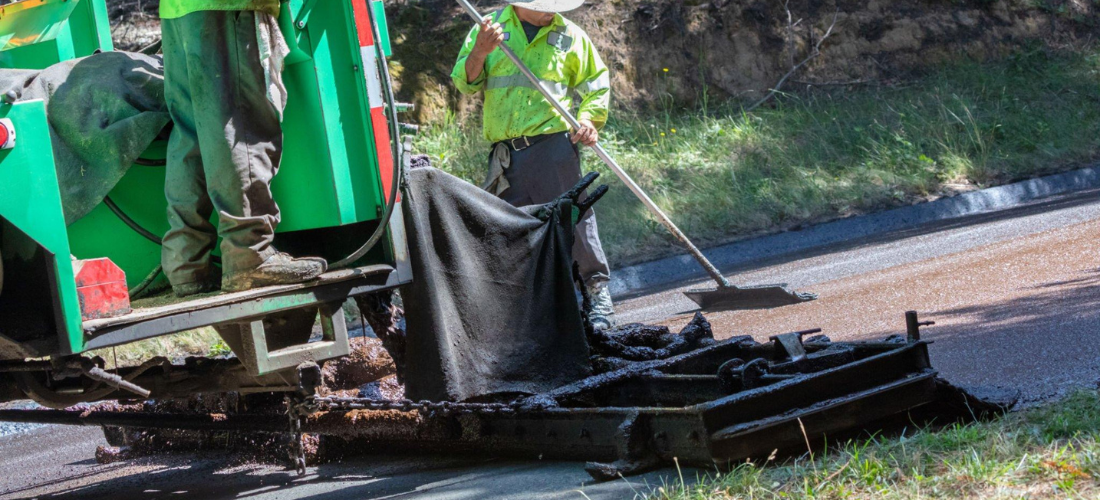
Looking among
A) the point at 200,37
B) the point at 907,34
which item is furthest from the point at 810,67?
the point at 200,37

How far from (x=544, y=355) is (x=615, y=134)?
8769 millimetres

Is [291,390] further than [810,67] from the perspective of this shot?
No

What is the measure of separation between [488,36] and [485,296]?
78.5 inches

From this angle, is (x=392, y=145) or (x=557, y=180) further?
(x=557, y=180)

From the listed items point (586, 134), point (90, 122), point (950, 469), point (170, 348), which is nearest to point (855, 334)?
point (586, 134)

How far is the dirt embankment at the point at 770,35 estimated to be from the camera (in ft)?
48.0

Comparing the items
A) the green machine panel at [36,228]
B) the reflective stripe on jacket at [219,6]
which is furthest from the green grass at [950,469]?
the reflective stripe on jacket at [219,6]

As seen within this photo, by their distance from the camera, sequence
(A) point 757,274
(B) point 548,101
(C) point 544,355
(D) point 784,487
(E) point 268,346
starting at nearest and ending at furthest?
1. (D) point 784,487
2. (E) point 268,346
3. (C) point 544,355
4. (B) point 548,101
5. (A) point 757,274

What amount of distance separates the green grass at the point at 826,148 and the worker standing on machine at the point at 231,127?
6.70 m

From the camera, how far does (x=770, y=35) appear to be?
15.3 m

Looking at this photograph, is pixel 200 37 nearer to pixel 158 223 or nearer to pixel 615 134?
pixel 158 223

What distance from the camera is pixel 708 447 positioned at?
3604 mm

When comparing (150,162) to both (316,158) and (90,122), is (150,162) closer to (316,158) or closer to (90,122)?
(90,122)

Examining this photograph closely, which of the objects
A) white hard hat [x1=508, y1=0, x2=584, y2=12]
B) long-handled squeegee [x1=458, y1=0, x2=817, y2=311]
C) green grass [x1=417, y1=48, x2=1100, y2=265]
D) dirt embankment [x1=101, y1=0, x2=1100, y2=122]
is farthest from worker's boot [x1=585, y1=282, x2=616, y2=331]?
dirt embankment [x1=101, y1=0, x2=1100, y2=122]
